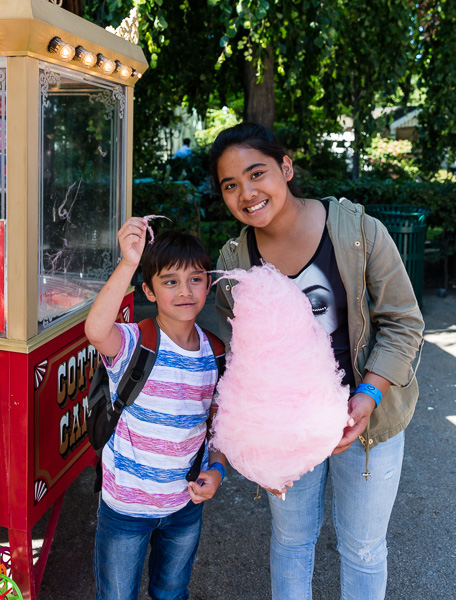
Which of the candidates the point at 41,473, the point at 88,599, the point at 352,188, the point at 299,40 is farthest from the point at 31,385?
the point at 352,188

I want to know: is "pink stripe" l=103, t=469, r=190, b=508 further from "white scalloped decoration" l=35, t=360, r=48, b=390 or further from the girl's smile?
the girl's smile

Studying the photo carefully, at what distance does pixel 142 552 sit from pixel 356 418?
0.81m

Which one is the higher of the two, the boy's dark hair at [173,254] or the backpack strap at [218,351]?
the boy's dark hair at [173,254]

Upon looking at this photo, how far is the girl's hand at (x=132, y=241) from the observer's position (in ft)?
5.18

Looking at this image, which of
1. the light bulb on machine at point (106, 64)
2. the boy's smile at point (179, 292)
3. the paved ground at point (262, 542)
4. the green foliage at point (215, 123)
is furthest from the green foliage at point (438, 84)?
the green foliage at point (215, 123)

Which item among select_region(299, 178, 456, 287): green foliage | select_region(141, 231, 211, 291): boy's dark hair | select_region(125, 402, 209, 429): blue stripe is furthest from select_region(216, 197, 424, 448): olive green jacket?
select_region(299, 178, 456, 287): green foliage

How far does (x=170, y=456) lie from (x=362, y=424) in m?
0.57

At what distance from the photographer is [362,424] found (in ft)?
5.24

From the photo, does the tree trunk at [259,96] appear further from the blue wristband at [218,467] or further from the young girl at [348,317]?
the blue wristband at [218,467]

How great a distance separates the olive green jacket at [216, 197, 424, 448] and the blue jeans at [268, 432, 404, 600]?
0.09 meters

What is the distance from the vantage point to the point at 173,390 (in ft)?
5.57

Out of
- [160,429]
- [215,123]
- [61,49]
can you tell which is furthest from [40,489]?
[215,123]

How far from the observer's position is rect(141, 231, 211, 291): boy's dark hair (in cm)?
172

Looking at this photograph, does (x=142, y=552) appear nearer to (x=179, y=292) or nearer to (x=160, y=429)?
(x=160, y=429)
